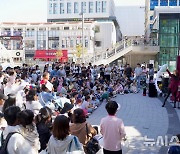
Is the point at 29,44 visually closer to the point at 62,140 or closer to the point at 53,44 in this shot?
the point at 53,44

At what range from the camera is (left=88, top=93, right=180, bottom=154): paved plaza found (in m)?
8.54

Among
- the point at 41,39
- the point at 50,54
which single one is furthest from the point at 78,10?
the point at 50,54

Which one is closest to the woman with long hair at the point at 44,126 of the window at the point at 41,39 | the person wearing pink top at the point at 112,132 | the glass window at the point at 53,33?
the person wearing pink top at the point at 112,132

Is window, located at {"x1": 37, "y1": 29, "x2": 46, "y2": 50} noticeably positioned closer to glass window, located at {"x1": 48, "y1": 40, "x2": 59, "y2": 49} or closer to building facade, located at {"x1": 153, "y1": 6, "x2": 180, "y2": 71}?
glass window, located at {"x1": 48, "y1": 40, "x2": 59, "y2": 49}

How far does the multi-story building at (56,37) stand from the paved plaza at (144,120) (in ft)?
155

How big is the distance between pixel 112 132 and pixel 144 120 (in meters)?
6.69

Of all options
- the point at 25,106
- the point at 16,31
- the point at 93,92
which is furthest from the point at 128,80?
the point at 16,31

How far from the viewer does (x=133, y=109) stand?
46.5 feet

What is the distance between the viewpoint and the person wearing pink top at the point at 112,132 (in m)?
5.35

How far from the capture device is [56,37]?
6756 cm

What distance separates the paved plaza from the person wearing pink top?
2.70m

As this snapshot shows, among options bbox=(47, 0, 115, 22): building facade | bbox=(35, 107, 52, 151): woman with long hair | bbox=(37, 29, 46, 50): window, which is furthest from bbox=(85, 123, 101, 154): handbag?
bbox=(47, 0, 115, 22): building facade

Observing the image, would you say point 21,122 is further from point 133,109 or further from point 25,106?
point 133,109

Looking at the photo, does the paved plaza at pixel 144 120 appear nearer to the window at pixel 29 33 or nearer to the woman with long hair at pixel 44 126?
the woman with long hair at pixel 44 126
